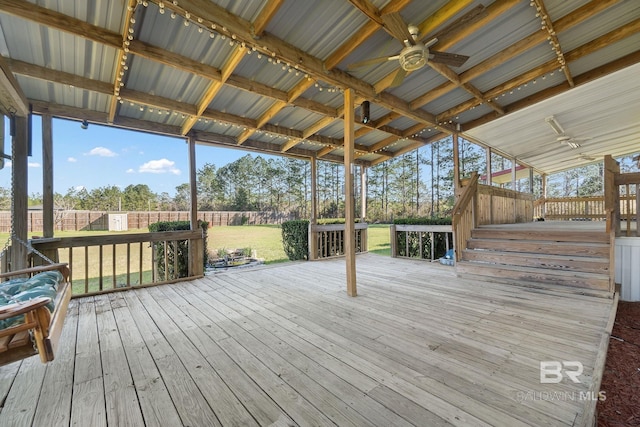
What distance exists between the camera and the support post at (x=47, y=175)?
3639mm

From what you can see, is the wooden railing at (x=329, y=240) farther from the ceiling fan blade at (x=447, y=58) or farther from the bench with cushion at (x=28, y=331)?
the bench with cushion at (x=28, y=331)

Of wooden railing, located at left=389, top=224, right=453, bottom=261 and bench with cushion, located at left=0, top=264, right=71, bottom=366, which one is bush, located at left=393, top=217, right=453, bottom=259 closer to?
wooden railing, located at left=389, top=224, right=453, bottom=261

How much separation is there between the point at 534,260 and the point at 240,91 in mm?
5211

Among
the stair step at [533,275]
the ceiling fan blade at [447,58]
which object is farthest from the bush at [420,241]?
the ceiling fan blade at [447,58]

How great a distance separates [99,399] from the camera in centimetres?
159

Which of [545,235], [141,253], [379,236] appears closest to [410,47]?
[545,235]

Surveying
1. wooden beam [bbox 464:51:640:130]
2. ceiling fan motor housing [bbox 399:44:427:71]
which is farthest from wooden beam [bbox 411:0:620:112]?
wooden beam [bbox 464:51:640:130]

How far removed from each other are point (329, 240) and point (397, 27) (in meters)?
5.16

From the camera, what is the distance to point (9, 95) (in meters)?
2.71

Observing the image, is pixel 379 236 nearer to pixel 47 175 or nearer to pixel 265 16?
pixel 265 16

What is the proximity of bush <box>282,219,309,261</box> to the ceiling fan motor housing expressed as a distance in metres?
4.79

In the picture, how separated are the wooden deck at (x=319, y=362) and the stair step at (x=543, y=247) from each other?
2.94 feet

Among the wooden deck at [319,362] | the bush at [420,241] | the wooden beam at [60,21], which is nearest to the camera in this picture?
the wooden deck at [319,362]

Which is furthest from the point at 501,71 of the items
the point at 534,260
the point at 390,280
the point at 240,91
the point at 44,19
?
the point at 44,19
